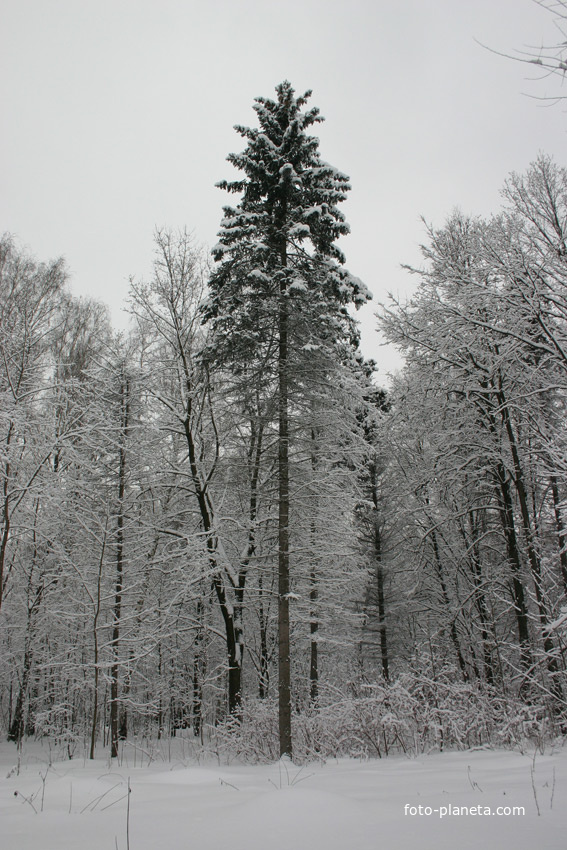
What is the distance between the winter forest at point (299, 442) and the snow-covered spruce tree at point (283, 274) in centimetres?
5

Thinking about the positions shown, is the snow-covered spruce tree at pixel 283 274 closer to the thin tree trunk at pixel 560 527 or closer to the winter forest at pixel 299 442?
the winter forest at pixel 299 442

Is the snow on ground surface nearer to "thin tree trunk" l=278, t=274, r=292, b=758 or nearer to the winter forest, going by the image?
the winter forest

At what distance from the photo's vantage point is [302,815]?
3.10m

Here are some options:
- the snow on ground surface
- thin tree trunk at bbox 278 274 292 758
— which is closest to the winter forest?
thin tree trunk at bbox 278 274 292 758

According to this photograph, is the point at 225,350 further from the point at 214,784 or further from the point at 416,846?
the point at 416,846

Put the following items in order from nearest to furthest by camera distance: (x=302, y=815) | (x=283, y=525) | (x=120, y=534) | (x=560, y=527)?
(x=302, y=815), (x=560, y=527), (x=283, y=525), (x=120, y=534)

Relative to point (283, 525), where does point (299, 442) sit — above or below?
above

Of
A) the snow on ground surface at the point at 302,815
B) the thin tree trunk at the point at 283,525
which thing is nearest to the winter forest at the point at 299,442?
the thin tree trunk at the point at 283,525

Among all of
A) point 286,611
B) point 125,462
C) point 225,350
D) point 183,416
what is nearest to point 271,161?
point 225,350

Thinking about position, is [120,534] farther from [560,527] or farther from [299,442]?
[560,527]

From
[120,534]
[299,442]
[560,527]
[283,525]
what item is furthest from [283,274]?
[120,534]

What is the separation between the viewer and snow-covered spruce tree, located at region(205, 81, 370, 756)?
10820 mm

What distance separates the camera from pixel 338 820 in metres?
3.01

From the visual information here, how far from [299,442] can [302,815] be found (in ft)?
26.3
